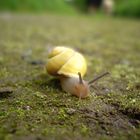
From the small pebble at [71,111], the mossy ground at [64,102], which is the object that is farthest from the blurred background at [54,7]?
the small pebble at [71,111]

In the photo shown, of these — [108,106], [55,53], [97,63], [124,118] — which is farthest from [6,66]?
[124,118]

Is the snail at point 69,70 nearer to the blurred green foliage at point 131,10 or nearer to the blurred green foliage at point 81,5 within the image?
the blurred green foliage at point 131,10

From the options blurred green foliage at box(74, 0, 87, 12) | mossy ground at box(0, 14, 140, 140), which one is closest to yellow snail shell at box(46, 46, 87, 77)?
Answer: mossy ground at box(0, 14, 140, 140)

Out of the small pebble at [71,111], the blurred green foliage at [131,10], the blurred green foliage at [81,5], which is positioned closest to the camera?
the small pebble at [71,111]

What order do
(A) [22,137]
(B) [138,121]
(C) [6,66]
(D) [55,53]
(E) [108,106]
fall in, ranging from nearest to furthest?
(A) [22,137] → (B) [138,121] → (E) [108,106] → (D) [55,53] → (C) [6,66]

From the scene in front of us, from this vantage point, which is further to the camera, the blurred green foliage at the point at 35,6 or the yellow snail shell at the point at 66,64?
the blurred green foliage at the point at 35,6

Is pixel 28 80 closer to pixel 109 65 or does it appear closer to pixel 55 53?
pixel 55 53

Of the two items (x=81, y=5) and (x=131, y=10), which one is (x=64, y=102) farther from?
(x=81, y=5)

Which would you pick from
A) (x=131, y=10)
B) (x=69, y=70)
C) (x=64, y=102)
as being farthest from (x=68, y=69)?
(x=131, y=10)
